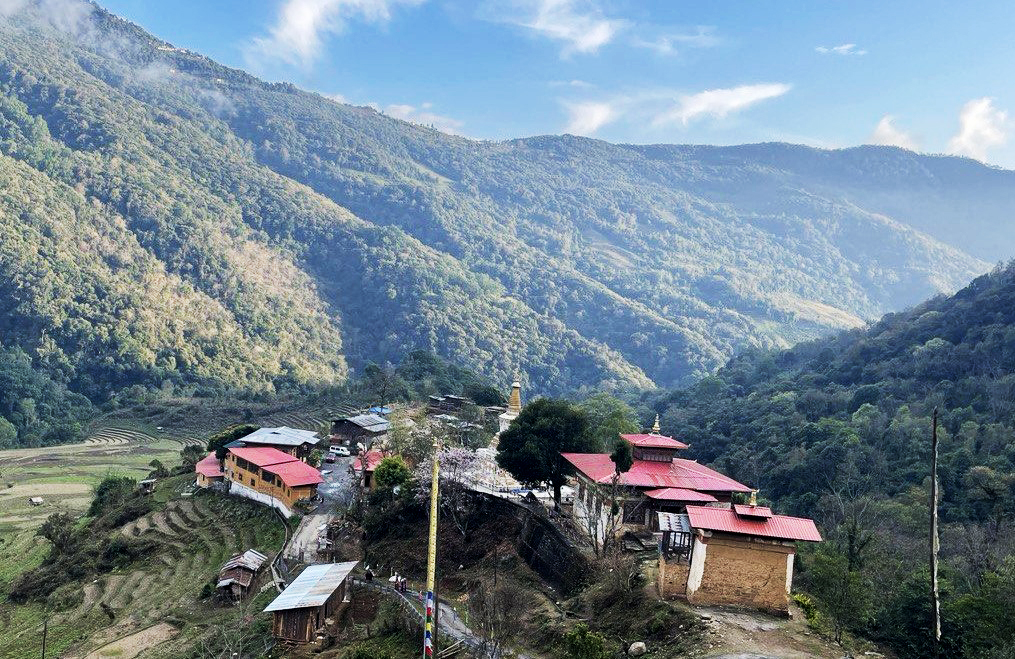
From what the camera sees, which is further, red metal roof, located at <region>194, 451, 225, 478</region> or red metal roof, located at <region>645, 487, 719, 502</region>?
red metal roof, located at <region>194, 451, 225, 478</region>

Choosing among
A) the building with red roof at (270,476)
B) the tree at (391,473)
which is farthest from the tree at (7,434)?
the tree at (391,473)

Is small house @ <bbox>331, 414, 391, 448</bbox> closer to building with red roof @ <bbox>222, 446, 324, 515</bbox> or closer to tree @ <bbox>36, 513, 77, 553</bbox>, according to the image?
building with red roof @ <bbox>222, 446, 324, 515</bbox>

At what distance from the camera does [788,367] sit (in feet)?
413

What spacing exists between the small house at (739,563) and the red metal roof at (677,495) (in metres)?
6.61

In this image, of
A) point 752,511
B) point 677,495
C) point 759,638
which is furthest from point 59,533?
point 759,638

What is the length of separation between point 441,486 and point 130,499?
87.7ft

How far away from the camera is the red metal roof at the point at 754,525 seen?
2472cm

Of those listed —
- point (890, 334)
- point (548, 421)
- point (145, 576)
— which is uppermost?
point (890, 334)

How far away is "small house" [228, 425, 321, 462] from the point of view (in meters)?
52.9

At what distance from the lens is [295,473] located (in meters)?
45.4

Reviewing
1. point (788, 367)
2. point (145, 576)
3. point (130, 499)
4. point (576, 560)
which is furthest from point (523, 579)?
point (788, 367)

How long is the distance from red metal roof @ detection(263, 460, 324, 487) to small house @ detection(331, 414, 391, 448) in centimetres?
1047

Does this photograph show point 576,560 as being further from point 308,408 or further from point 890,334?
point 890,334

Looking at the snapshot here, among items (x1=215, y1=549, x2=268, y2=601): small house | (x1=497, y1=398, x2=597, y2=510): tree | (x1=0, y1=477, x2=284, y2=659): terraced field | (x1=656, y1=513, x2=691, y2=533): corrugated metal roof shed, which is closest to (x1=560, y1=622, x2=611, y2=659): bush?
(x1=656, y1=513, x2=691, y2=533): corrugated metal roof shed
